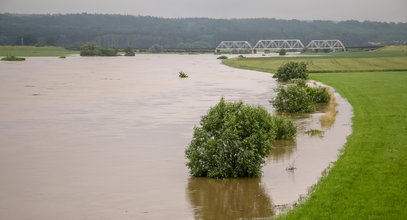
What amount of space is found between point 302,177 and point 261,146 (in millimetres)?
1874

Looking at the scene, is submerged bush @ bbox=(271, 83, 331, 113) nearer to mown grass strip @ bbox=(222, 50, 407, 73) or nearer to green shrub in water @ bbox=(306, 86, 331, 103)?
green shrub in water @ bbox=(306, 86, 331, 103)

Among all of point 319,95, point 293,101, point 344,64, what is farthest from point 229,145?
point 344,64

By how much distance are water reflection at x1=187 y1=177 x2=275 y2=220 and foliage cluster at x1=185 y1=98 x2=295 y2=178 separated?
372mm

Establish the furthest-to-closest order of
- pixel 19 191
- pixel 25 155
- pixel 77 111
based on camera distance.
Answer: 1. pixel 77 111
2. pixel 25 155
3. pixel 19 191

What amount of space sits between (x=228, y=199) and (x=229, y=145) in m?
2.48

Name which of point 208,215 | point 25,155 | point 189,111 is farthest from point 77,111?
point 208,215

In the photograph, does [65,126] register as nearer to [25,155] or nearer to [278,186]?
[25,155]

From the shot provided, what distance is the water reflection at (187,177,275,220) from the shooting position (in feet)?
53.0

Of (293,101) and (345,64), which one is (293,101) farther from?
(345,64)

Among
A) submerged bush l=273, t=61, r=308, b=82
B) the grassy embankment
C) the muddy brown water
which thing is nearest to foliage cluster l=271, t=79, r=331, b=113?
the muddy brown water

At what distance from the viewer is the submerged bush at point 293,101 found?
129 ft

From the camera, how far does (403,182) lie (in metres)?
17.3

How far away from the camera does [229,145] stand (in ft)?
64.5

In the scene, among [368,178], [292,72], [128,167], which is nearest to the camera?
[368,178]
